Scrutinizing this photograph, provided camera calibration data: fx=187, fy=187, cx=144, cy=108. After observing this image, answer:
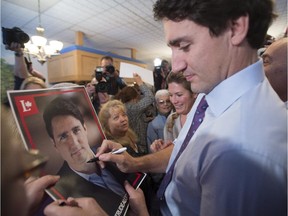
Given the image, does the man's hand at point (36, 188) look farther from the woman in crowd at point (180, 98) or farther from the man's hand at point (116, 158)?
the woman in crowd at point (180, 98)

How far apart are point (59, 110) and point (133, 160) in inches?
13.5

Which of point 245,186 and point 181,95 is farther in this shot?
point 181,95

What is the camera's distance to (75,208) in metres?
0.45

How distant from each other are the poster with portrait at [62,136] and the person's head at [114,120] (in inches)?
33.4

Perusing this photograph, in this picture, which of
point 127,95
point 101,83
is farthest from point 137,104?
point 101,83

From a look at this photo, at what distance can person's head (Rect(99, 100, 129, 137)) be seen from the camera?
147 centimetres

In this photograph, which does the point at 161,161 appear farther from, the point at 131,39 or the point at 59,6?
the point at 131,39

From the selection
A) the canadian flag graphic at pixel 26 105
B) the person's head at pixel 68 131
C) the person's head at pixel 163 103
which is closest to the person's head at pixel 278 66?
the person's head at pixel 68 131

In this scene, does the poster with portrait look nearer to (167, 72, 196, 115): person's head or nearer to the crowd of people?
the crowd of people

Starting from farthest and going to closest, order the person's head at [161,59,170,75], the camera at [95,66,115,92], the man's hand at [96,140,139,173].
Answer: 1. the person's head at [161,59,170,75]
2. the camera at [95,66,115,92]
3. the man's hand at [96,140,139,173]

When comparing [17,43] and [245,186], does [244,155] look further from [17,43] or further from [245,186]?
[17,43]

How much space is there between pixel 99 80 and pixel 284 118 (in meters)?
1.64

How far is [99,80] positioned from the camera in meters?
1.86

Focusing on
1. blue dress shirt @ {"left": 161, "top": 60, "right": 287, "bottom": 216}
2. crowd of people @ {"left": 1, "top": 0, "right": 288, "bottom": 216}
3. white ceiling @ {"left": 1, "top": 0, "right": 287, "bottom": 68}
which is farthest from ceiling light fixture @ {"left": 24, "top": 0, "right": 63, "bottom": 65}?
blue dress shirt @ {"left": 161, "top": 60, "right": 287, "bottom": 216}
